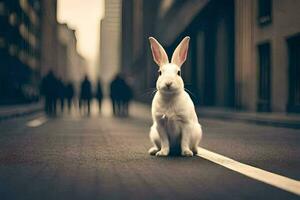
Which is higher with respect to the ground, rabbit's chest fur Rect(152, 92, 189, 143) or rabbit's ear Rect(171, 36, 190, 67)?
rabbit's ear Rect(171, 36, 190, 67)

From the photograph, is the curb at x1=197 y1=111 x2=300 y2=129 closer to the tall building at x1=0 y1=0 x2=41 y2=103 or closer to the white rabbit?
the white rabbit

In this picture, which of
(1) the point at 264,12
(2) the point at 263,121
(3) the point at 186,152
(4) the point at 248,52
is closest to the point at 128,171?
(3) the point at 186,152

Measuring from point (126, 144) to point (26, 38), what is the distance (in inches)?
2291

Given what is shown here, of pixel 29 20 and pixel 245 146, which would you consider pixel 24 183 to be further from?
pixel 29 20

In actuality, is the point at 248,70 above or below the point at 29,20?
below

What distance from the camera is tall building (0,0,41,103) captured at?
43750 millimetres

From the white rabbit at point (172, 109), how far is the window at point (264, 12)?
56.3 ft

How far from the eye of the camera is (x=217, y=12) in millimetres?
33875

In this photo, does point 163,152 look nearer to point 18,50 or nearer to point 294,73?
point 294,73

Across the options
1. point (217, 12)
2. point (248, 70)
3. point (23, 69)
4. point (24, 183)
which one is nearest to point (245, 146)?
point (24, 183)

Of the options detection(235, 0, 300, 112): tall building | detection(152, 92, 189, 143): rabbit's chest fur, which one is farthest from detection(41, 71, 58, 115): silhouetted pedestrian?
detection(152, 92, 189, 143): rabbit's chest fur

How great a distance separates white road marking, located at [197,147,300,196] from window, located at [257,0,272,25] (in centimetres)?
1694

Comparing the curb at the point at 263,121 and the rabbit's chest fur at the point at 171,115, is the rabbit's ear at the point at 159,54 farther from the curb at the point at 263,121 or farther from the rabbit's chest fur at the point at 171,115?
the curb at the point at 263,121

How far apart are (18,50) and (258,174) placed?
171 feet
